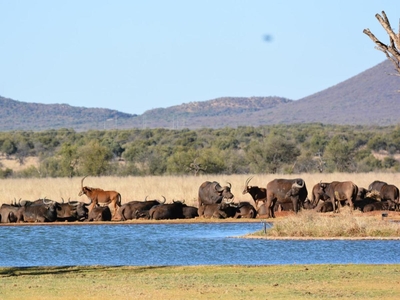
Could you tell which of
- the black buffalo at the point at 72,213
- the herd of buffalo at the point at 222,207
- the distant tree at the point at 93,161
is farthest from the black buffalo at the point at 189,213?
the distant tree at the point at 93,161

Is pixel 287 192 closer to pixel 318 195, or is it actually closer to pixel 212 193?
pixel 318 195

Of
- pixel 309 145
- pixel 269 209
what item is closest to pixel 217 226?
pixel 269 209

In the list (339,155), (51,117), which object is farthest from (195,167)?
(51,117)

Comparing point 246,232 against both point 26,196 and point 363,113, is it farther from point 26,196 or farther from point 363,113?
point 363,113

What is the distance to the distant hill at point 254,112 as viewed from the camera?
157625 millimetres

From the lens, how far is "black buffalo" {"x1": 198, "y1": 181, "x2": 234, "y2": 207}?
1387 inches

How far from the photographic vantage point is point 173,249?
24.0 metres

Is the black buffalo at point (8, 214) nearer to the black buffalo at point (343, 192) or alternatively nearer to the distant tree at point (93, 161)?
the black buffalo at point (343, 192)

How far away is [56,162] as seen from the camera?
6681cm

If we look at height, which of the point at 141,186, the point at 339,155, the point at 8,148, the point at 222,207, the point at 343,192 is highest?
the point at 8,148

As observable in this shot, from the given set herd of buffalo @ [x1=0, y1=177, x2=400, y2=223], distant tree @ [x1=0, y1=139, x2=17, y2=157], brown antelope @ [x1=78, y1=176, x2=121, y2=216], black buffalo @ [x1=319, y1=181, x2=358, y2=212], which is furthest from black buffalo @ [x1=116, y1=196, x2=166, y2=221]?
distant tree @ [x1=0, y1=139, x2=17, y2=157]

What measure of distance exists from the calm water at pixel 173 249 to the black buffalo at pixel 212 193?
500cm

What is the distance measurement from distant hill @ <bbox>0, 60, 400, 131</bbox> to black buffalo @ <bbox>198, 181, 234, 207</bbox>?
111 meters

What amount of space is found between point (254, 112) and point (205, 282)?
170 metres
